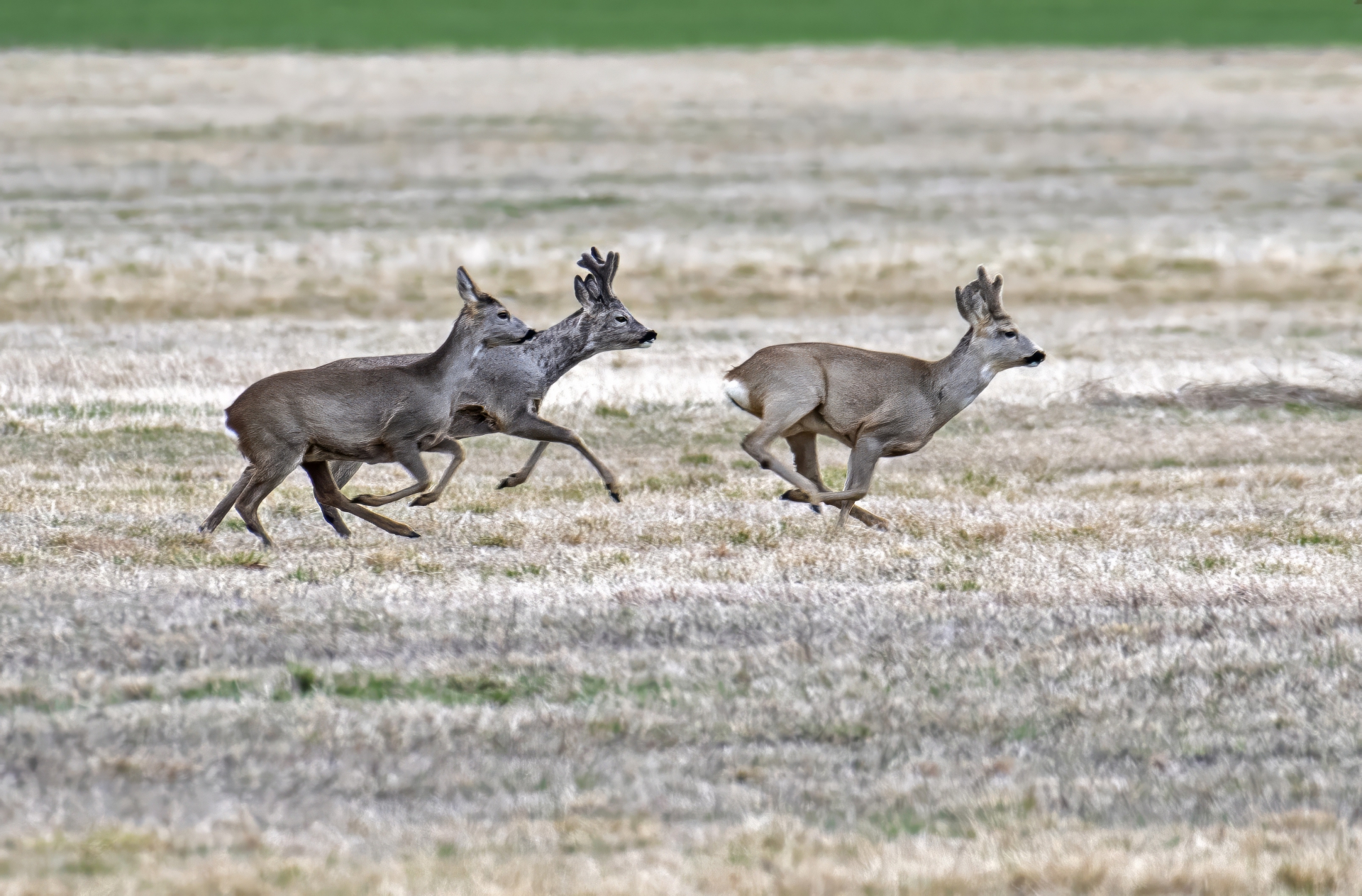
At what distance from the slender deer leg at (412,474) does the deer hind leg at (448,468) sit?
67mm

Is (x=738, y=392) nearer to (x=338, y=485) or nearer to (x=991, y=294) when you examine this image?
(x=991, y=294)

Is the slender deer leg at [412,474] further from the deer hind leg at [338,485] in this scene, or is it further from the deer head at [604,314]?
the deer head at [604,314]

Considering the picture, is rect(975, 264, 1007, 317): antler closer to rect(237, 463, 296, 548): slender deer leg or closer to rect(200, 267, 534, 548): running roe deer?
rect(200, 267, 534, 548): running roe deer

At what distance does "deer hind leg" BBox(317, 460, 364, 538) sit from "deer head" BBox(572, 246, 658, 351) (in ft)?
6.60

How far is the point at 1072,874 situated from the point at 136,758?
3.16 metres

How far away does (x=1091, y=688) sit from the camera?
794cm

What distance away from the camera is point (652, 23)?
252ft

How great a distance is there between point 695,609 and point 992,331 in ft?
13.4

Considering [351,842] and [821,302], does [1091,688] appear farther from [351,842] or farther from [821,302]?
[821,302]

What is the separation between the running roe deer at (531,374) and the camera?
40.3 feet

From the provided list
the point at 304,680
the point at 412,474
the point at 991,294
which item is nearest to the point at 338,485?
the point at 412,474

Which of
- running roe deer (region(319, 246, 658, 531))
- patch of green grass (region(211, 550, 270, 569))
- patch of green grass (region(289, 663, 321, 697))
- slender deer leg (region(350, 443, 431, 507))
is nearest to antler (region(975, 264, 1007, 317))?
running roe deer (region(319, 246, 658, 531))

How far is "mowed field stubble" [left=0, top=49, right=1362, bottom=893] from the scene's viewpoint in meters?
6.17

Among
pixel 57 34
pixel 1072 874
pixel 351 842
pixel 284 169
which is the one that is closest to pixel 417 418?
pixel 351 842
